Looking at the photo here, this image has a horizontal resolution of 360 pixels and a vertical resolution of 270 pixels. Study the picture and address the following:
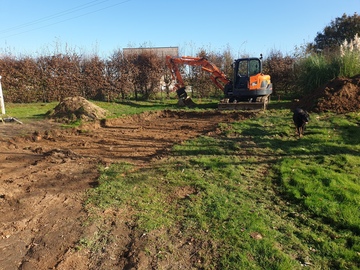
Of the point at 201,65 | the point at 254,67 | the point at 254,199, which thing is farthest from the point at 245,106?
the point at 254,199

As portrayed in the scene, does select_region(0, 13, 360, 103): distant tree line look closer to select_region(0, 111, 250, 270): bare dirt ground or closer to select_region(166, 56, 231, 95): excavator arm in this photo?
select_region(166, 56, 231, 95): excavator arm

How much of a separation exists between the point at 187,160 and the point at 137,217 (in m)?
2.58

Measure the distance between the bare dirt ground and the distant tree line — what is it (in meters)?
7.85

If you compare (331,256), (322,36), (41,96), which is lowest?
(331,256)

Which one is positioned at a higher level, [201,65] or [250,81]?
[201,65]

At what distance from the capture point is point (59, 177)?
5.62 metres

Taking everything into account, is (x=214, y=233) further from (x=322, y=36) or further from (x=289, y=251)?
(x=322, y=36)

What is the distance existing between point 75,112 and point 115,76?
7942 millimetres

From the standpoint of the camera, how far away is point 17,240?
367cm

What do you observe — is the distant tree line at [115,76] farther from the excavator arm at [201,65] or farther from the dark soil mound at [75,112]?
the dark soil mound at [75,112]

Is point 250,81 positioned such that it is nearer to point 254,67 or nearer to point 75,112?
point 254,67

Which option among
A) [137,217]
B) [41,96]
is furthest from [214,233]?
[41,96]

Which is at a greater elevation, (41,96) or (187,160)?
(41,96)

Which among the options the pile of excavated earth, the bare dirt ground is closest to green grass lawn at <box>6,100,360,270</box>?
the pile of excavated earth
